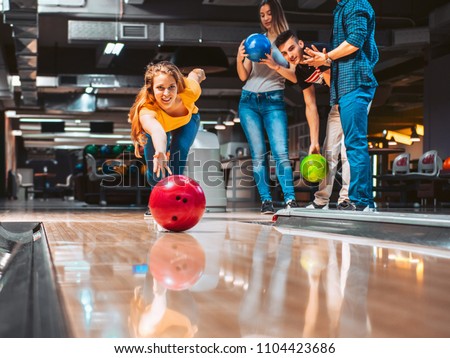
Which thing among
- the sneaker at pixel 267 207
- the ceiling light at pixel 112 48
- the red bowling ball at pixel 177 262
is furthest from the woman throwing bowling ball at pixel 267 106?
the ceiling light at pixel 112 48

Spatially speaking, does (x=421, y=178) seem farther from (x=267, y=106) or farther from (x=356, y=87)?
(x=356, y=87)

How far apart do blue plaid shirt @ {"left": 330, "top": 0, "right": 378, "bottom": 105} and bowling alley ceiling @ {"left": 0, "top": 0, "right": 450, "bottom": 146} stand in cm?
436

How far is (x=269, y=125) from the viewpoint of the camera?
4230mm

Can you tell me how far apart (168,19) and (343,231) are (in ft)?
21.8

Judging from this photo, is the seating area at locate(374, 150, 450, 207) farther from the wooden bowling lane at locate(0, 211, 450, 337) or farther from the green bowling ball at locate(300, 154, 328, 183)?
the wooden bowling lane at locate(0, 211, 450, 337)

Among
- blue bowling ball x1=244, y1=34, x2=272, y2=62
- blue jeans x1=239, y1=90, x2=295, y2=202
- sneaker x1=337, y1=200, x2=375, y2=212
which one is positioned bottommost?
sneaker x1=337, y1=200, x2=375, y2=212

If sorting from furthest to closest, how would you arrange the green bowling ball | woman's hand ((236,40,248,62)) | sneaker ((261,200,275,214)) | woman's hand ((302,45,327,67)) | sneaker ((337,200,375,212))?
sneaker ((261,200,275,214)) < woman's hand ((236,40,248,62)) < the green bowling ball < woman's hand ((302,45,327,67)) < sneaker ((337,200,375,212))

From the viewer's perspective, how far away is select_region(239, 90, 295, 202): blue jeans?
13.8 ft

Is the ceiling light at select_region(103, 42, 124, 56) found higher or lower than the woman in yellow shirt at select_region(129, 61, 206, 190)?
higher

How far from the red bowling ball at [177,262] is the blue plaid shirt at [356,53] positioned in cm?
167

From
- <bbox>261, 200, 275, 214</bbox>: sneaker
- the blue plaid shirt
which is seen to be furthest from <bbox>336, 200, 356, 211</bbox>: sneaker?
<bbox>261, 200, 275, 214</bbox>: sneaker

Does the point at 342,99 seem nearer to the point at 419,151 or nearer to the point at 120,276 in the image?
the point at 120,276

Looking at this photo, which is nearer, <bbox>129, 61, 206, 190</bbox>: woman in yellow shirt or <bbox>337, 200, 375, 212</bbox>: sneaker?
<bbox>129, 61, 206, 190</bbox>: woman in yellow shirt
